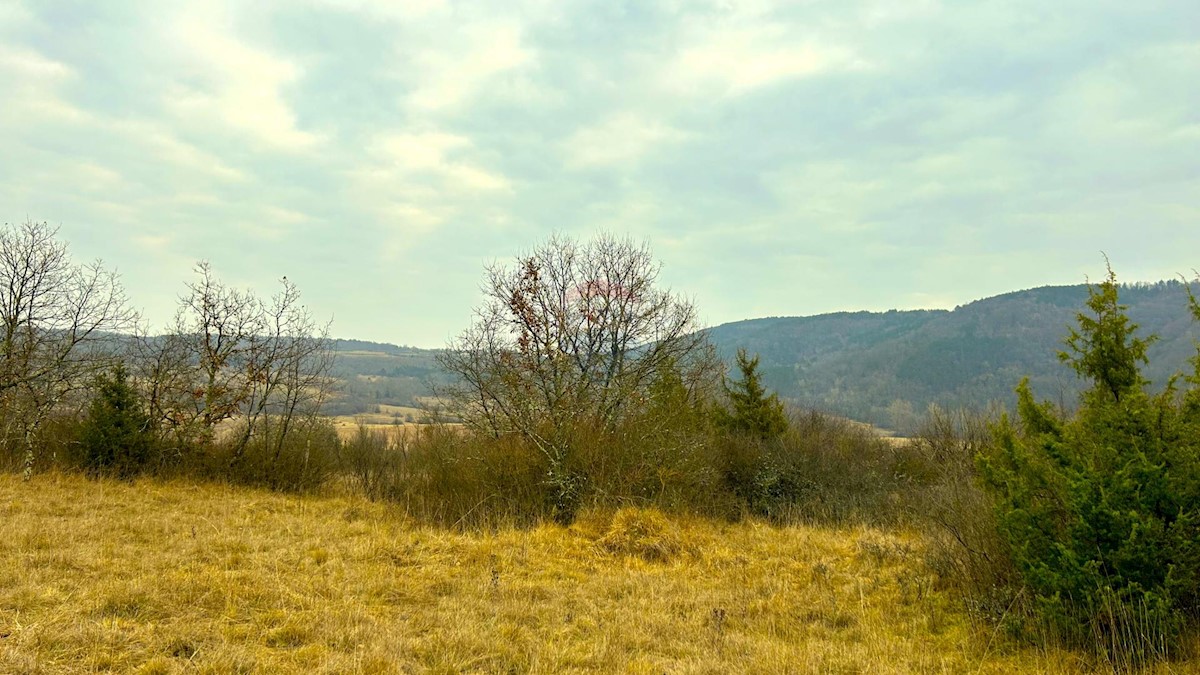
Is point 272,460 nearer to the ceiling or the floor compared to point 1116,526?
nearer to the floor

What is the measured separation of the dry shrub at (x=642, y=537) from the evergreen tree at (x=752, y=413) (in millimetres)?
10610

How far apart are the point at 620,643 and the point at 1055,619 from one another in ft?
12.4

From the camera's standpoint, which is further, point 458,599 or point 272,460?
point 272,460

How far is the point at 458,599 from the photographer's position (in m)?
7.04

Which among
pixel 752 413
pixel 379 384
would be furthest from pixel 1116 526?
pixel 379 384

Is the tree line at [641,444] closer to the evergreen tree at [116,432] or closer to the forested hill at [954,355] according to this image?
the evergreen tree at [116,432]

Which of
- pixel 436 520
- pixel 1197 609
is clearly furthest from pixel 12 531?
pixel 1197 609

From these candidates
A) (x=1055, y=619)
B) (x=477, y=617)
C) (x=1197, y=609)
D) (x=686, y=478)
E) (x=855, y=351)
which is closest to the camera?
(x=1197, y=609)

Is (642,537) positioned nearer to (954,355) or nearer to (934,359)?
(934,359)

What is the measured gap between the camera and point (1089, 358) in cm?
696

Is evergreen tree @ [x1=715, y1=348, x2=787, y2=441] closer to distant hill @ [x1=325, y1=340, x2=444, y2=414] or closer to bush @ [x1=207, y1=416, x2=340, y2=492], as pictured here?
bush @ [x1=207, y1=416, x2=340, y2=492]

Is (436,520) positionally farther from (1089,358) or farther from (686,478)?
(1089,358)

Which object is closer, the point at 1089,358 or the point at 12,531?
the point at 1089,358

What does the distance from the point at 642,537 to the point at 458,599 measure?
148 inches
